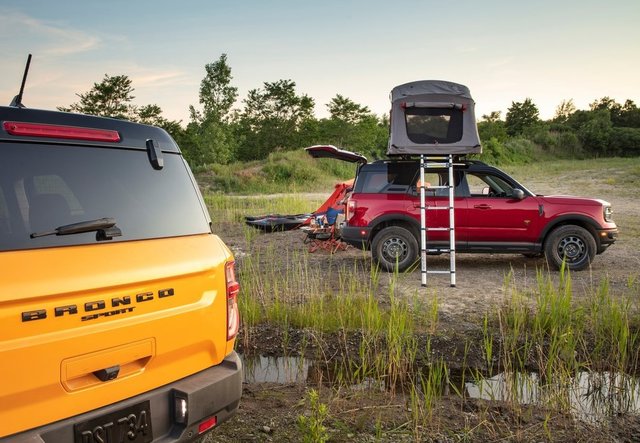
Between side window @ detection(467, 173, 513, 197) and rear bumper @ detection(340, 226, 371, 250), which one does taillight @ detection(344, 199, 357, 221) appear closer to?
rear bumper @ detection(340, 226, 371, 250)

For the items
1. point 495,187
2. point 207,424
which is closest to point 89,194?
point 207,424

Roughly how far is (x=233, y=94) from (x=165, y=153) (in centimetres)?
5120

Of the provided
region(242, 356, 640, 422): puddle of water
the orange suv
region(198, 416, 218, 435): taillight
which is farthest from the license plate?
region(242, 356, 640, 422): puddle of water

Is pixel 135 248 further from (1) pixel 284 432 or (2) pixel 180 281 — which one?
(1) pixel 284 432

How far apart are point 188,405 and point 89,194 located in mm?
1126

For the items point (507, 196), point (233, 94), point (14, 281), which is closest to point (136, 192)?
point (14, 281)

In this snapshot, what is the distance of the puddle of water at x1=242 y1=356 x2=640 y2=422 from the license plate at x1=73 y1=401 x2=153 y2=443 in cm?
224

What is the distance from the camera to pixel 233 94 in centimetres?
5300

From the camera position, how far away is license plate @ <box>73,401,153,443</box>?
102 inches

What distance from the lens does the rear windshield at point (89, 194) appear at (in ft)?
8.64

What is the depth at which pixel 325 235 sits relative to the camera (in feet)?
42.9

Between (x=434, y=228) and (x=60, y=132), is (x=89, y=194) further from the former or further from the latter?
(x=434, y=228)

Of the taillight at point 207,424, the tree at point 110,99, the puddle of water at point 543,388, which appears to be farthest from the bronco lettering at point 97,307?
the tree at point 110,99

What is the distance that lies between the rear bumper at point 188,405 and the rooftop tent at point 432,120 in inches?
264
